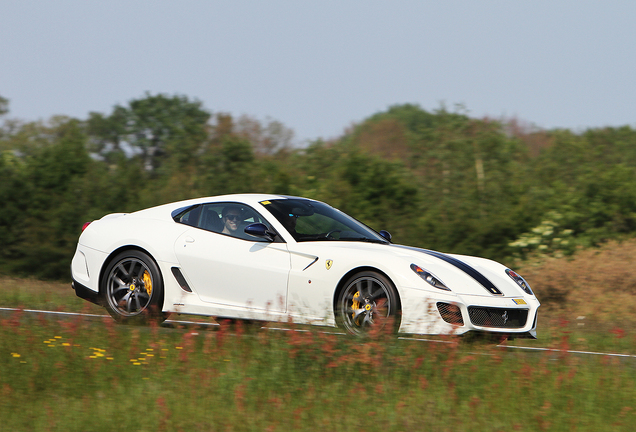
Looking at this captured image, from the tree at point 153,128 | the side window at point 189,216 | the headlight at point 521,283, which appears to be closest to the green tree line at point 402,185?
the tree at point 153,128

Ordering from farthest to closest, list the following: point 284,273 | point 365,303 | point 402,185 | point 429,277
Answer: point 402,185
point 284,273
point 365,303
point 429,277

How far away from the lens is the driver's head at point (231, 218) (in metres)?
7.64

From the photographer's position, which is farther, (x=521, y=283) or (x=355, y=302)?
(x=521, y=283)

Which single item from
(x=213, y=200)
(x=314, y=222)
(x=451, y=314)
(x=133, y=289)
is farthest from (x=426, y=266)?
(x=133, y=289)

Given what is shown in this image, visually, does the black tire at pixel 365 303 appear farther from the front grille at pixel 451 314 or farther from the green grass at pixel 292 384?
the green grass at pixel 292 384

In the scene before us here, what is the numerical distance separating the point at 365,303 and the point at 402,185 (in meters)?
14.2

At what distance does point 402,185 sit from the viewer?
67.6 feet

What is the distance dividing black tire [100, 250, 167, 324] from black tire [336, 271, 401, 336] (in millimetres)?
2093

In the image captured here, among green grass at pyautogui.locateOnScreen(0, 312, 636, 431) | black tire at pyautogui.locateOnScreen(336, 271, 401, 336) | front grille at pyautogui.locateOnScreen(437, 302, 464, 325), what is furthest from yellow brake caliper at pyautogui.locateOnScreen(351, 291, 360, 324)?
green grass at pyautogui.locateOnScreen(0, 312, 636, 431)

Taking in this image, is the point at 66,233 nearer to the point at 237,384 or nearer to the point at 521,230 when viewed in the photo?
the point at 521,230

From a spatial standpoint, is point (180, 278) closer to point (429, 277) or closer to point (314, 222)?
point (314, 222)

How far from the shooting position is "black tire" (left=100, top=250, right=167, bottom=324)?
768cm

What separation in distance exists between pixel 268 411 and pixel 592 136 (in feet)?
74.4

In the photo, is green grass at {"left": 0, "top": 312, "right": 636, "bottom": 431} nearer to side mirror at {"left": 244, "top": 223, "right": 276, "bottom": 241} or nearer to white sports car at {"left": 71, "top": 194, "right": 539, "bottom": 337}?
white sports car at {"left": 71, "top": 194, "right": 539, "bottom": 337}
